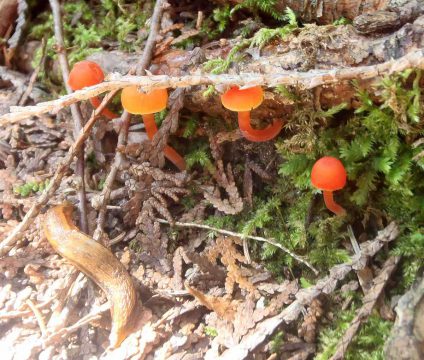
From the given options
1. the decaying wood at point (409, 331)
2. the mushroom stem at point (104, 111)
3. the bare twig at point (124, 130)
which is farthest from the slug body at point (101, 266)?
the decaying wood at point (409, 331)

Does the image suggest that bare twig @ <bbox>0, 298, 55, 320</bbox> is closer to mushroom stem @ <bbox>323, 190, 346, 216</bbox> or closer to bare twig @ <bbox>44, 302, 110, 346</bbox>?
bare twig @ <bbox>44, 302, 110, 346</bbox>

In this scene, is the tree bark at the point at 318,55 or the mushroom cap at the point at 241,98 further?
the mushroom cap at the point at 241,98

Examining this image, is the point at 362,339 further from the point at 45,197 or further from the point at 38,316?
the point at 45,197

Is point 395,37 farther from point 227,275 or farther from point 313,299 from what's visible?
point 227,275

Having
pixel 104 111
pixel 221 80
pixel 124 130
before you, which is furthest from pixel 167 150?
pixel 221 80

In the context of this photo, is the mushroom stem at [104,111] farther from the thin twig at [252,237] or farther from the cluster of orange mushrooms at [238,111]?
the thin twig at [252,237]

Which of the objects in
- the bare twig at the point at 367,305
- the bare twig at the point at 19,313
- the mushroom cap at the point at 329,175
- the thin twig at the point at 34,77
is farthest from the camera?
the thin twig at the point at 34,77

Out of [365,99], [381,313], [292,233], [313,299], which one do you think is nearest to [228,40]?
[365,99]
